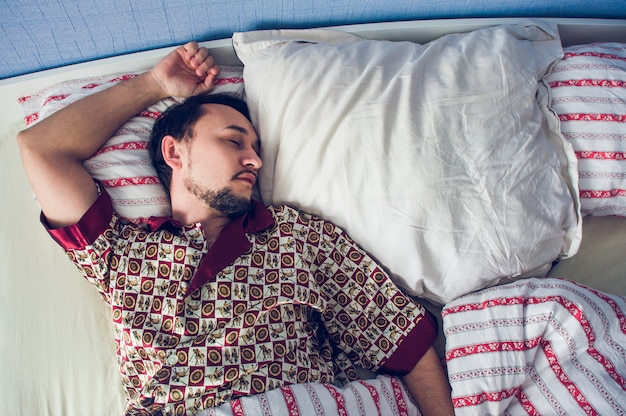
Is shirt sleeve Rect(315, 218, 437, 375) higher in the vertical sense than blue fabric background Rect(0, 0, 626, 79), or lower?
lower

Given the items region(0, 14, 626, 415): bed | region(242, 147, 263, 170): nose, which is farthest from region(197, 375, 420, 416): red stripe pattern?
region(242, 147, 263, 170): nose

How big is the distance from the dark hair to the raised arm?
2.3 inches

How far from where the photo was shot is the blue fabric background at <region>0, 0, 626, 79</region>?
3.64 feet

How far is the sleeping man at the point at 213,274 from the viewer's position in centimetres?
94

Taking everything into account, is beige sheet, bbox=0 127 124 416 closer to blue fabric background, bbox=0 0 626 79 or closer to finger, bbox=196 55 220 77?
blue fabric background, bbox=0 0 626 79

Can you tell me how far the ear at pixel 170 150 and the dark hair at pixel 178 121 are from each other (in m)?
0.01

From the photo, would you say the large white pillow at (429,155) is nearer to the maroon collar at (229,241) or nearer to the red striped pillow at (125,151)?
the maroon collar at (229,241)

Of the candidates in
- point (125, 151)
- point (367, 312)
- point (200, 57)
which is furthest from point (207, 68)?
point (367, 312)

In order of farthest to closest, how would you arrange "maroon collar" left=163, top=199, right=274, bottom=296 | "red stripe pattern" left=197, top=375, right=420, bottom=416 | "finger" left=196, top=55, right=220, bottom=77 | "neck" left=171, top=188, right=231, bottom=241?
1. "finger" left=196, top=55, right=220, bottom=77
2. "neck" left=171, top=188, right=231, bottom=241
3. "maroon collar" left=163, top=199, right=274, bottom=296
4. "red stripe pattern" left=197, top=375, right=420, bottom=416

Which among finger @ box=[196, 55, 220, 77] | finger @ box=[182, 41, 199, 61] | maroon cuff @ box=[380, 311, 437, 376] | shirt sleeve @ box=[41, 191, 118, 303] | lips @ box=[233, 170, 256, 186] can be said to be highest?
finger @ box=[182, 41, 199, 61]

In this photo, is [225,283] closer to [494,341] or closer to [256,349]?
[256,349]

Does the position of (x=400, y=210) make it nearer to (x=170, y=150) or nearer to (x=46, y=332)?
(x=170, y=150)

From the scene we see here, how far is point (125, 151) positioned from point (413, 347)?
31.0 inches

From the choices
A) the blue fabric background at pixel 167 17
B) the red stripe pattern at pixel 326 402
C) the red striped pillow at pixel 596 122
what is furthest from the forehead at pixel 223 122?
the red striped pillow at pixel 596 122
